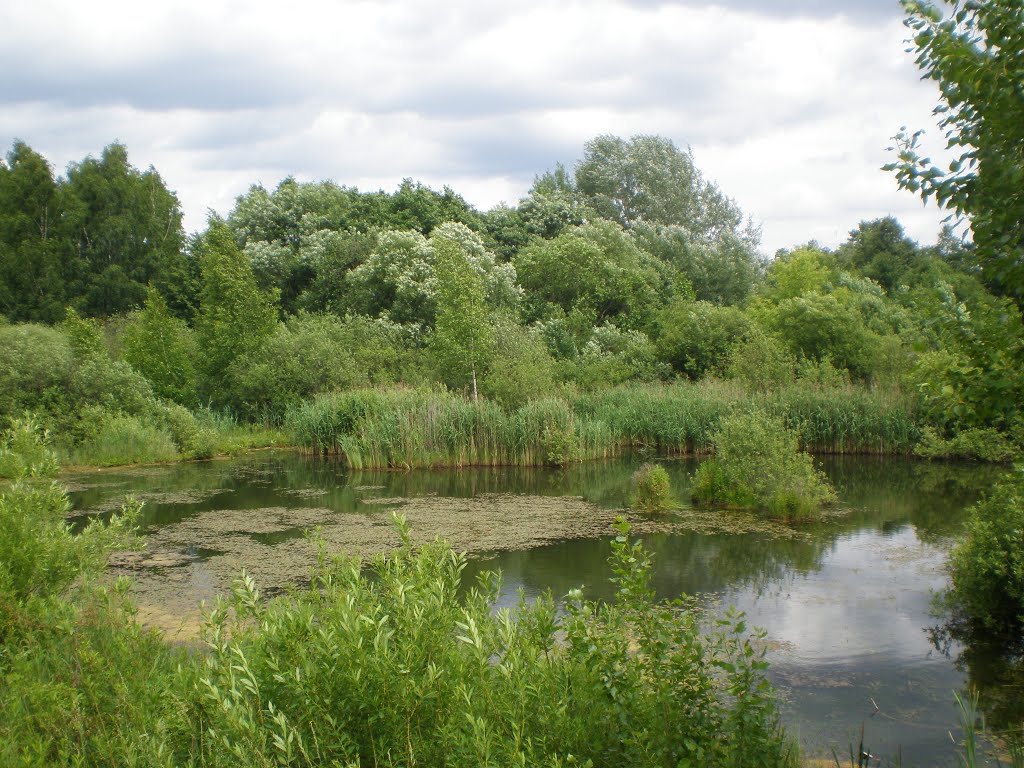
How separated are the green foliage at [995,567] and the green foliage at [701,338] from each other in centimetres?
1931

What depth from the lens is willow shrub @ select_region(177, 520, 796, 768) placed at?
3.39m

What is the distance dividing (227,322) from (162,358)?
2263 mm

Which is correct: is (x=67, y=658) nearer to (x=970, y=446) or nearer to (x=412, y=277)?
(x=970, y=446)

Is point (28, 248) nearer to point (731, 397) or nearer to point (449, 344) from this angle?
point (449, 344)

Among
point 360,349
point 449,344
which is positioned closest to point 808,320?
point 449,344

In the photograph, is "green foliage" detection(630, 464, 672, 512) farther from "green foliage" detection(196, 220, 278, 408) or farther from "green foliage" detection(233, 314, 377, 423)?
"green foliage" detection(196, 220, 278, 408)

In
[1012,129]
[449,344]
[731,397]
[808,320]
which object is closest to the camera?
[1012,129]

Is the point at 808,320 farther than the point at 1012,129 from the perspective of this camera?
Yes

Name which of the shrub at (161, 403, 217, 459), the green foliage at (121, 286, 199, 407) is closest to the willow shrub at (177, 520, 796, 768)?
the shrub at (161, 403, 217, 459)

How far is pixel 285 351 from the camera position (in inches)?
1008

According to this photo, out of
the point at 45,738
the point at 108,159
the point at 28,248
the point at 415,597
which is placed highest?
the point at 108,159

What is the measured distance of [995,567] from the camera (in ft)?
23.7

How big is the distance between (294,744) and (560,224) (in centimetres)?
3530

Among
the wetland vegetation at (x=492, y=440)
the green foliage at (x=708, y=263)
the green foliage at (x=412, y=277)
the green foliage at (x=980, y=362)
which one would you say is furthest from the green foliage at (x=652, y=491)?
the green foliage at (x=708, y=263)
